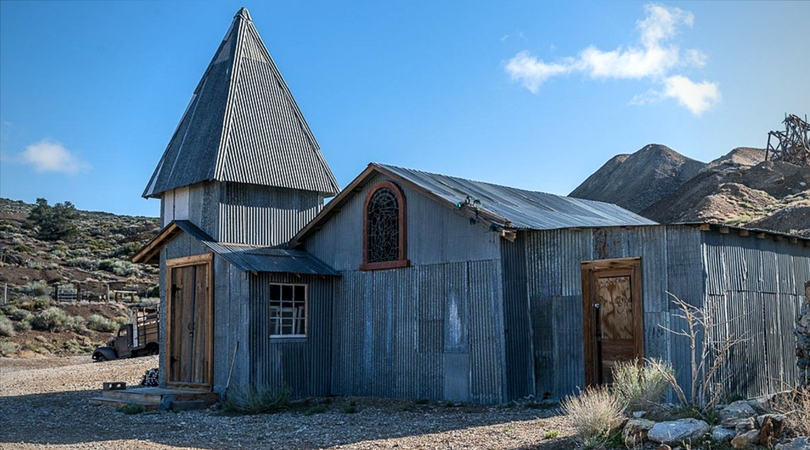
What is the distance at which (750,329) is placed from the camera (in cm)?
1432

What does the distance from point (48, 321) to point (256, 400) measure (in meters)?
21.3

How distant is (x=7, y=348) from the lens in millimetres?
29031

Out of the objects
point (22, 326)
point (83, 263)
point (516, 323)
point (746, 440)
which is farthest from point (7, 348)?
point (746, 440)

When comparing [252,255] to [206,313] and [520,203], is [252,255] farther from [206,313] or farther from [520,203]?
[520,203]

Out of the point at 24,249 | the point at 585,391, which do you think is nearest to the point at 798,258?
the point at 585,391

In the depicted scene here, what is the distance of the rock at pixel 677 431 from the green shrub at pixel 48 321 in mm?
29114

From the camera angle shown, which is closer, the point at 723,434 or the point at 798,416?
the point at 798,416

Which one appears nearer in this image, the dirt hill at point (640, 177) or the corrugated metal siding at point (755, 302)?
the corrugated metal siding at point (755, 302)

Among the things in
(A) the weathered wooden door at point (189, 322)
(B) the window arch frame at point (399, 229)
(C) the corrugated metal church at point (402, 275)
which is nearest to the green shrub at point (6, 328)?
(C) the corrugated metal church at point (402, 275)

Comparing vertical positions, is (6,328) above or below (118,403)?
above

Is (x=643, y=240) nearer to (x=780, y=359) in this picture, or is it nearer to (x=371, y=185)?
(x=780, y=359)

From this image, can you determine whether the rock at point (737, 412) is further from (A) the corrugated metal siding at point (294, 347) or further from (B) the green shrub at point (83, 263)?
(B) the green shrub at point (83, 263)

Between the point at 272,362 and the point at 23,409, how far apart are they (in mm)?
4880

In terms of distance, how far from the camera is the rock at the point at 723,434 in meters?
9.13
